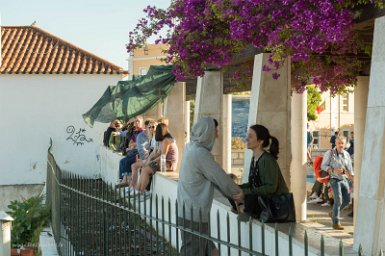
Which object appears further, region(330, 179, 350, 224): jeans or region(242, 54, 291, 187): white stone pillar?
region(330, 179, 350, 224): jeans

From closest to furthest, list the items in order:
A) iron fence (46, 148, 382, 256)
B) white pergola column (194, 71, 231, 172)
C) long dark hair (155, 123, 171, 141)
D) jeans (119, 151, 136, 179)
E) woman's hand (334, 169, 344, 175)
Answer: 1. iron fence (46, 148, 382, 256)
2. woman's hand (334, 169, 344, 175)
3. long dark hair (155, 123, 171, 141)
4. white pergola column (194, 71, 231, 172)
5. jeans (119, 151, 136, 179)

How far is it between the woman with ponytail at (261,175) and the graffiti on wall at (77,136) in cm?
3108

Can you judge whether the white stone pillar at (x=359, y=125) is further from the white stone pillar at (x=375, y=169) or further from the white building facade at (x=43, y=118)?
the white building facade at (x=43, y=118)

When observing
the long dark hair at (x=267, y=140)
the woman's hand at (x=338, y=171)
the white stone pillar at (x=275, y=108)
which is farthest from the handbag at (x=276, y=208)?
the woman's hand at (x=338, y=171)

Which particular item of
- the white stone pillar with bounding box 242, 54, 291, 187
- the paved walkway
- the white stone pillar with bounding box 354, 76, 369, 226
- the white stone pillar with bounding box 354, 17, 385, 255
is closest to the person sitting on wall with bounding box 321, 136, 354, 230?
the paved walkway

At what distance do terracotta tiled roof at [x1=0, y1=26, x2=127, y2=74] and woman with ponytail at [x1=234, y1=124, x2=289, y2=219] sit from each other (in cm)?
3087

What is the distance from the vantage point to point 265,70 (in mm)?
10023

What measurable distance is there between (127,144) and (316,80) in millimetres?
9217

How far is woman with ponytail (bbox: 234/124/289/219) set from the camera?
7.27m

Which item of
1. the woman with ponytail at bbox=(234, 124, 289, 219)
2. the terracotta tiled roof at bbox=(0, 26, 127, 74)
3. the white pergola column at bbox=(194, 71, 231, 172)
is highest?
the terracotta tiled roof at bbox=(0, 26, 127, 74)

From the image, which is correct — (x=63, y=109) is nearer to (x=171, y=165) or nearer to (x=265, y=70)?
(x=171, y=165)

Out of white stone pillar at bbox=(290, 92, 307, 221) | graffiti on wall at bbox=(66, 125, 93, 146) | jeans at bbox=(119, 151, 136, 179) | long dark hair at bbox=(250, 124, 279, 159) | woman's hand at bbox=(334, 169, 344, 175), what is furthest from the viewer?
graffiti on wall at bbox=(66, 125, 93, 146)

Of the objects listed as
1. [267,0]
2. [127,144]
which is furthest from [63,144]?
[267,0]

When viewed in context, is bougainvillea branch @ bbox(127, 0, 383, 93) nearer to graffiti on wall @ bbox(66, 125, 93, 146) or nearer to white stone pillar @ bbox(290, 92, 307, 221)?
white stone pillar @ bbox(290, 92, 307, 221)
